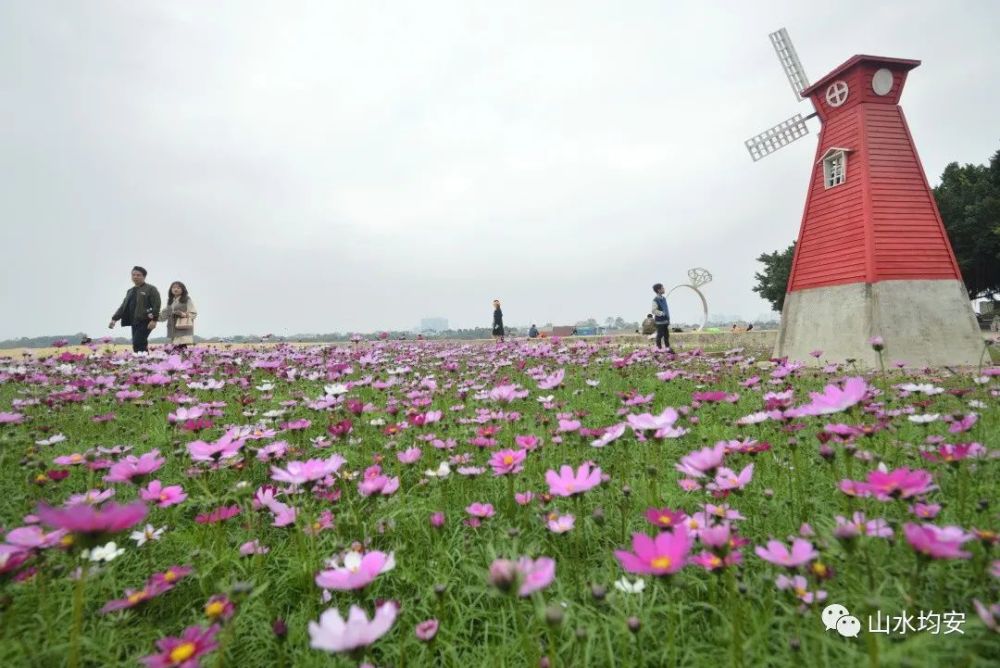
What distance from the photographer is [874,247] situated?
8.76 metres

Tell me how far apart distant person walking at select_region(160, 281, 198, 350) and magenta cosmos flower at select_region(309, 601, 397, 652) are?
7.95 meters

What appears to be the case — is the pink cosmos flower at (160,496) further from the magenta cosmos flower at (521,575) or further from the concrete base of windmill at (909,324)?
the concrete base of windmill at (909,324)

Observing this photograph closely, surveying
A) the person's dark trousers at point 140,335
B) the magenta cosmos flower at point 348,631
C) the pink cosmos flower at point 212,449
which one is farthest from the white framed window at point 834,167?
the person's dark trousers at point 140,335

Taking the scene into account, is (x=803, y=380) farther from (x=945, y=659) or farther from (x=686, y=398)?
(x=945, y=659)

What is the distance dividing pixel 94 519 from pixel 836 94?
12817 mm

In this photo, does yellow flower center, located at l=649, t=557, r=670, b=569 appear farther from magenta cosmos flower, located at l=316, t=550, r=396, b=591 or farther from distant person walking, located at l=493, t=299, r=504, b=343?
distant person walking, located at l=493, t=299, r=504, b=343

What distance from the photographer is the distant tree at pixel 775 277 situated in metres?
28.1

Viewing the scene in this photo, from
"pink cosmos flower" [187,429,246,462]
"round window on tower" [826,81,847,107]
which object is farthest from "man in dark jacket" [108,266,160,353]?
"round window on tower" [826,81,847,107]

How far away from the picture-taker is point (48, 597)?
57.7 inches

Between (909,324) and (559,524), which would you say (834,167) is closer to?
(909,324)

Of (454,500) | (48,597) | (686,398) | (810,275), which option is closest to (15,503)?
(48,597)

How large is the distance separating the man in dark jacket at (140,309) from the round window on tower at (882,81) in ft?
42.8

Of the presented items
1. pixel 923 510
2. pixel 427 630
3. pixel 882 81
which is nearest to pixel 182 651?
pixel 427 630

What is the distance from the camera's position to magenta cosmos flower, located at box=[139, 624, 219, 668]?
855 millimetres
